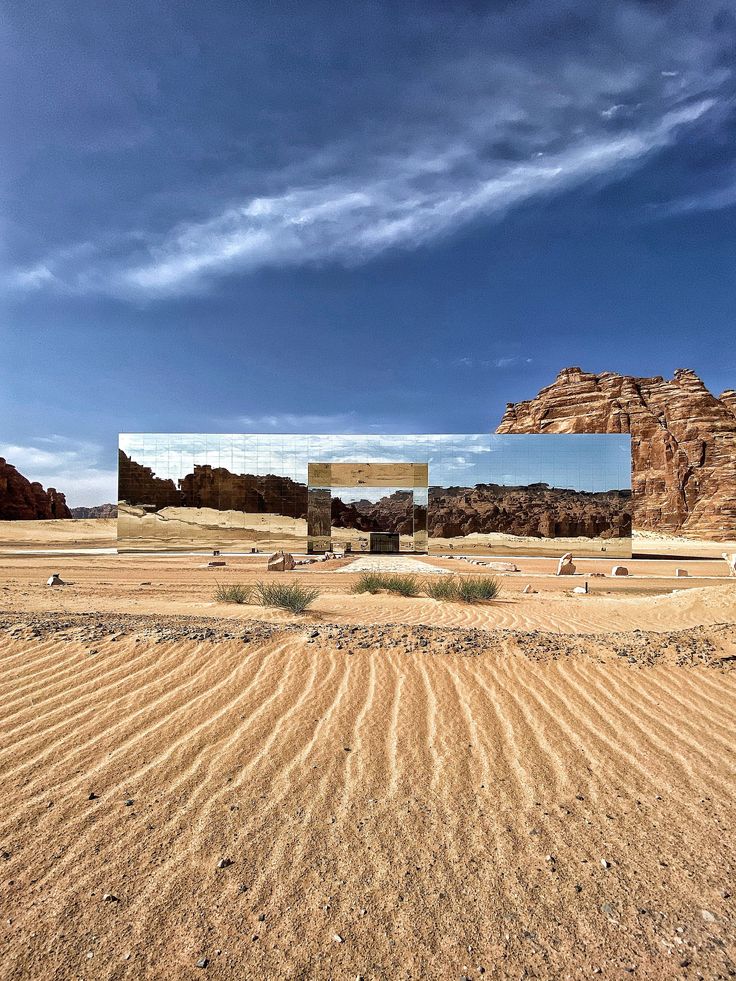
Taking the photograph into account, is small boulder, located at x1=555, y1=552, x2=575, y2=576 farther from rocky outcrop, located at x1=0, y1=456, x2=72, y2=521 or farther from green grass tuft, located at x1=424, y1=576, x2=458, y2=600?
rocky outcrop, located at x1=0, y1=456, x2=72, y2=521

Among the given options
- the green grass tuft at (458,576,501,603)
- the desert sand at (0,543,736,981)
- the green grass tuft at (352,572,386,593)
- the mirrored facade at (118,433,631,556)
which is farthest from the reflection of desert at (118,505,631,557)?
the desert sand at (0,543,736,981)

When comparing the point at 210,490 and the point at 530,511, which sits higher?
the point at 210,490

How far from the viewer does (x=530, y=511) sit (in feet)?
98.9

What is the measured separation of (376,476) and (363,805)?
91.9 ft

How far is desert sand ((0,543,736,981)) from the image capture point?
2.22 m

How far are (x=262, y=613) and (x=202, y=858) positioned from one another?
5978 millimetres

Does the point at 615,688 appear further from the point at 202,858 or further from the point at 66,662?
the point at 66,662

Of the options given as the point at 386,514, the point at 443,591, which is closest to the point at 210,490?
the point at 443,591

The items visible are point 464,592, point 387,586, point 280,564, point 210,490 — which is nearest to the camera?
point 464,592

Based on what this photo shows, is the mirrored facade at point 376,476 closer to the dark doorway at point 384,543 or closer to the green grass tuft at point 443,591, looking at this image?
the dark doorway at point 384,543

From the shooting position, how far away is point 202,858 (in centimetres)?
269

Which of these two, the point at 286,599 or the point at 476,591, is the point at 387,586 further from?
the point at 286,599

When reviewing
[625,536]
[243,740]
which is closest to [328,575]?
[243,740]

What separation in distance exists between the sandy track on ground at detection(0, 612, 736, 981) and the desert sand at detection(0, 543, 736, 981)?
0.05 feet
